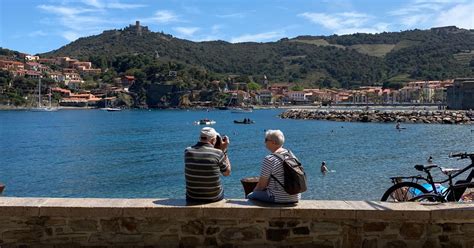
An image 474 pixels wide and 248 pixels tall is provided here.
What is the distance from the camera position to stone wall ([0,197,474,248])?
6.39 metres

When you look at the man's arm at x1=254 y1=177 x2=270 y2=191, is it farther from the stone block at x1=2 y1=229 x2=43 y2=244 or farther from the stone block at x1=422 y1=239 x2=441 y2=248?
the stone block at x1=2 y1=229 x2=43 y2=244

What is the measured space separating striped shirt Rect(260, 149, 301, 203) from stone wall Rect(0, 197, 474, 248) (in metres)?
0.18

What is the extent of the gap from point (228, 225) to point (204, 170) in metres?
0.74

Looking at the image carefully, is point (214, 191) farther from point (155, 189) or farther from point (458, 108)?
point (458, 108)

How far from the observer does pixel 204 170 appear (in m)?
6.48

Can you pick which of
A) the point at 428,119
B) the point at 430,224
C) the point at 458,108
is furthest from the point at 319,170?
the point at 458,108

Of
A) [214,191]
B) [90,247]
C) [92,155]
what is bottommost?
[92,155]

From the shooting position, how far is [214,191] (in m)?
6.62

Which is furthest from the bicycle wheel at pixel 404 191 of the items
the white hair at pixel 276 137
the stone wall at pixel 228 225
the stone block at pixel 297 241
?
the white hair at pixel 276 137

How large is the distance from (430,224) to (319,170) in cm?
2265

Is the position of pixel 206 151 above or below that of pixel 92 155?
above

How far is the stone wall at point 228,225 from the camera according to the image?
639 cm

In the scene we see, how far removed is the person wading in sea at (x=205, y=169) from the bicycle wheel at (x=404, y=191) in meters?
2.72

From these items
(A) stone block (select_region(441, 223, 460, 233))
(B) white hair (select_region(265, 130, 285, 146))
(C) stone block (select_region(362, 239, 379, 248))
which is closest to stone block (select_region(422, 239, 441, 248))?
(A) stone block (select_region(441, 223, 460, 233))
